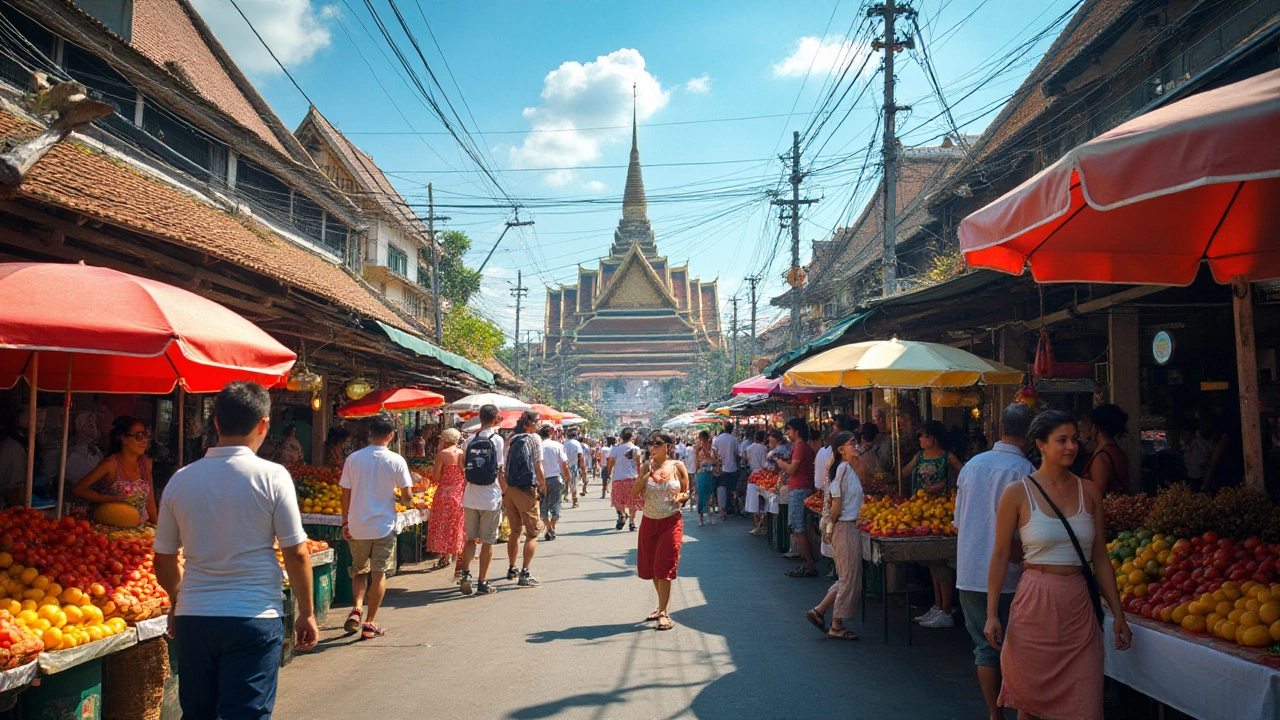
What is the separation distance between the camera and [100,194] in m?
6.45

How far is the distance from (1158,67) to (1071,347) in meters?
4.85

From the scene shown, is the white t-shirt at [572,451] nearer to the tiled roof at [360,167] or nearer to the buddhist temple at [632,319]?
the tiled roof at [360,167]

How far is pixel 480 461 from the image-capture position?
8.15 metres

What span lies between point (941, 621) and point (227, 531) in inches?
223

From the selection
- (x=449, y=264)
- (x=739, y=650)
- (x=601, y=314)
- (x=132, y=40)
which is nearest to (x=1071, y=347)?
(x=739, y=650)

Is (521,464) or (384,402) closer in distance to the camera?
(521,464)

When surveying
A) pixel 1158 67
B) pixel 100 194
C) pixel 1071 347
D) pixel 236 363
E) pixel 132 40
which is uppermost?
pixel 132 40

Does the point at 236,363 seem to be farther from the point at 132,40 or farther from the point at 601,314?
the point at 601,314

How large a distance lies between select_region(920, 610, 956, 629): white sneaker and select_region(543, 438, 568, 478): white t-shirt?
6.35 m

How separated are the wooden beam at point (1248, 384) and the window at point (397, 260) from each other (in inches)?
1055

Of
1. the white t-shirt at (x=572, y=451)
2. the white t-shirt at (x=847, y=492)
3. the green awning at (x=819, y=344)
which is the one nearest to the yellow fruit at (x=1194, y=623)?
the white t-shirt at (x=847, y=492)

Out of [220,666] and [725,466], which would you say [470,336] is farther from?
[220,666]

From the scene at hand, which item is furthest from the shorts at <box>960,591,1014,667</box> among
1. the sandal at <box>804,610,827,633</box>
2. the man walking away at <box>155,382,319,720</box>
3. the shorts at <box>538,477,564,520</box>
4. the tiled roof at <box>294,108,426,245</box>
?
the tiled roof at <box>294,108,426,245</box>

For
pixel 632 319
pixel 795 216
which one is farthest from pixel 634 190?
pixel 795 216
